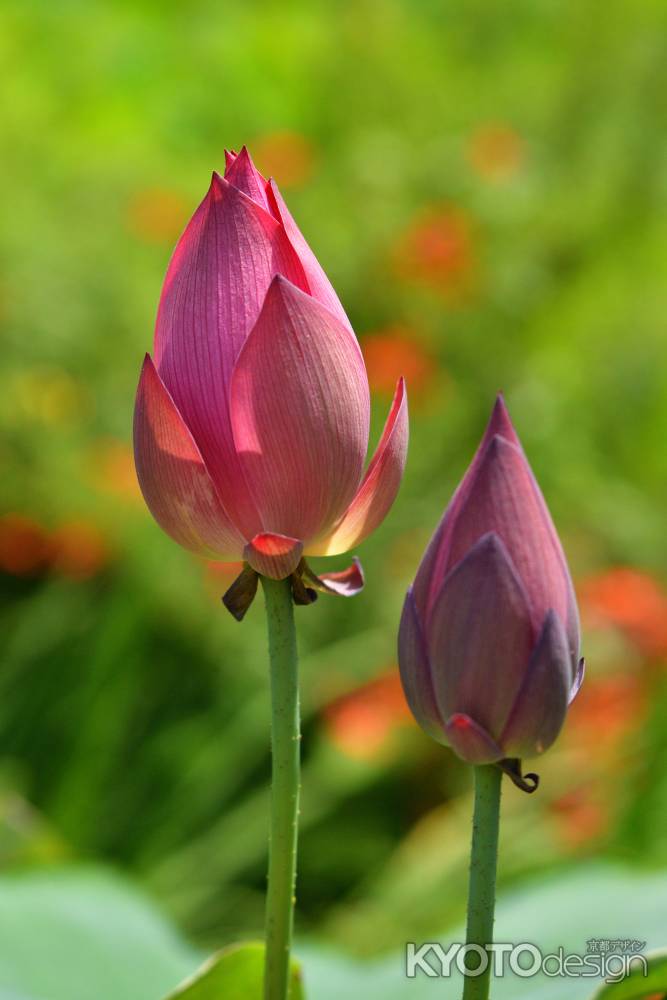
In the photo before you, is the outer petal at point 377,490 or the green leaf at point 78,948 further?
the green leaf at point 78,948

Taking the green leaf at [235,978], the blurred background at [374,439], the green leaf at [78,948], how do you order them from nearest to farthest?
the green leaf at [235,978], the green leaf at [78,948], the blurred background at [374,439]

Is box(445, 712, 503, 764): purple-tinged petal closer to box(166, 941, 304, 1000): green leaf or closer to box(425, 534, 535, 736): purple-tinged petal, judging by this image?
box(425, 534, 535, 736): purple-tinged petal

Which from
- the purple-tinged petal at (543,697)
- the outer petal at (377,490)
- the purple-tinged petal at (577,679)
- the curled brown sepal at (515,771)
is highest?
the outer petal at (377,490)

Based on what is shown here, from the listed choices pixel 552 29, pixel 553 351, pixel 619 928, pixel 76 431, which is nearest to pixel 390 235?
pixel 553 351

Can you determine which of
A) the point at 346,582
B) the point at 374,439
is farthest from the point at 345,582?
the point at 374,439

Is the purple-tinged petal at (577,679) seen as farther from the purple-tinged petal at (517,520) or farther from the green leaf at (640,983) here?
the green leaf at (640,983)

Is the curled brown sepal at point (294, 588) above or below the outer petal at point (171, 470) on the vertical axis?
below

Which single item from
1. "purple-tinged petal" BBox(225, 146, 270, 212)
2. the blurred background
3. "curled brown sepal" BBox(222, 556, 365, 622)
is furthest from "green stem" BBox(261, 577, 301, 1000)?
the blurred background

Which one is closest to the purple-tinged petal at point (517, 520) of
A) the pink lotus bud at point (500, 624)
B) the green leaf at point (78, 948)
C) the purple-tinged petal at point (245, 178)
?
the pink lotus bud at point (500, 624)
